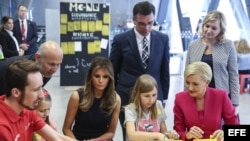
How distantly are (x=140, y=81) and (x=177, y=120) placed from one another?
0.36m

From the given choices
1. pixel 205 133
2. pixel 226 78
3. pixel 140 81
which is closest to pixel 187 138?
pixel 205 133

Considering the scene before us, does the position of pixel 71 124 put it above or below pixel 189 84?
below

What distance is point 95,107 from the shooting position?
8.16 feet

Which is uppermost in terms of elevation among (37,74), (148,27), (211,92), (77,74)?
(148,27)

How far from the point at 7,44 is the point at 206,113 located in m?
4.63

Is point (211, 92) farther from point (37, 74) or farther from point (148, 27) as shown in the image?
point (37, 74)

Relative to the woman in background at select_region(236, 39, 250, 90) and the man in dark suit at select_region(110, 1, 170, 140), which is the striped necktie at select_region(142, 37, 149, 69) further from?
the woman in background at select_region(236, 39, 250, 90)

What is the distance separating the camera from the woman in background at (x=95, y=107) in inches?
96.7

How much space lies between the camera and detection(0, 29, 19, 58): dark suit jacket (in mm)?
6012

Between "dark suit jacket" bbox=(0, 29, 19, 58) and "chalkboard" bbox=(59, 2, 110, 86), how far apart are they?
94 cm

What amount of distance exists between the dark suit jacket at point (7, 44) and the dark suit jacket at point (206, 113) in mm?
4354

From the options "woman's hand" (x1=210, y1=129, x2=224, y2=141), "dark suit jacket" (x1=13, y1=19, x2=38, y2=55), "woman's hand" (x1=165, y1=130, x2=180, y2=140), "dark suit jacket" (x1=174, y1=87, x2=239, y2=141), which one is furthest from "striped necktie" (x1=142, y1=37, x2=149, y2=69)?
"dark suit jacket" (x1=13, y1=19, x2=38, y2=55)

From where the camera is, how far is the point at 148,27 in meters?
2.55

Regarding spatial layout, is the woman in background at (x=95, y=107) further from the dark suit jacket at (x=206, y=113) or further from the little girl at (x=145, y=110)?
the dark suit jacket at (x=206, y=113)
